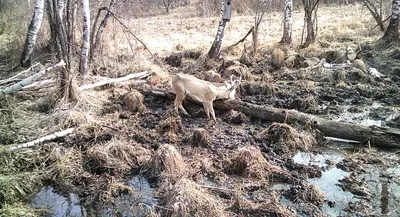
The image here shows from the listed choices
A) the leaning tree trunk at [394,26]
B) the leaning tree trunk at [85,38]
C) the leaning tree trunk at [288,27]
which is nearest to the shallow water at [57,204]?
the leaning tree trunk at [85,38]

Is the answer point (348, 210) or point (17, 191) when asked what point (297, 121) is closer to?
point (348, 210)

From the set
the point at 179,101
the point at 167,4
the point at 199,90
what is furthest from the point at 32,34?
the point at 167,4

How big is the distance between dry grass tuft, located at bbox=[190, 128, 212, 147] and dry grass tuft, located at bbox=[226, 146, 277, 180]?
910 millimetres

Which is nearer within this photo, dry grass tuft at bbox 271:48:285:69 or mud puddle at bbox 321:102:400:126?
mud puddle at bbox 321:102:400:126

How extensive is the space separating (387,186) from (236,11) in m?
19.2

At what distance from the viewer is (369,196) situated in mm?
5781

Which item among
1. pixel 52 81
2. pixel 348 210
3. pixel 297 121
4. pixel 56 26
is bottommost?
pixel 348 210

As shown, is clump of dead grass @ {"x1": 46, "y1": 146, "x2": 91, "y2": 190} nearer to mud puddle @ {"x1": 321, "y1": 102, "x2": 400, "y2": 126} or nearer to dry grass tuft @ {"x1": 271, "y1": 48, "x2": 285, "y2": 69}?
mud puddle @ {"x1": 321, "y1": 102, "x2": 400, "y2": 126}

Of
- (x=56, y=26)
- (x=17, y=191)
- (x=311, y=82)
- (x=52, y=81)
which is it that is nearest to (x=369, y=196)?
(x=17, y=191)

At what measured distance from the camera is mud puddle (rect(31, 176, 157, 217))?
5469mm

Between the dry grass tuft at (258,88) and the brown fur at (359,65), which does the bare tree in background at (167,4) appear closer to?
the brown fur at (359,65)

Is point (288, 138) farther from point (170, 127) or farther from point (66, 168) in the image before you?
point (66, 168)

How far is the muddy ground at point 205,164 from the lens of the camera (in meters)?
5.56

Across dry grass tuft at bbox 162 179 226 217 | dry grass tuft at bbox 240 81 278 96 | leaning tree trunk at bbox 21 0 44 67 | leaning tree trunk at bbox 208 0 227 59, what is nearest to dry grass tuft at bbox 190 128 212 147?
dry grass tuft at bbox 162 179 226 217
